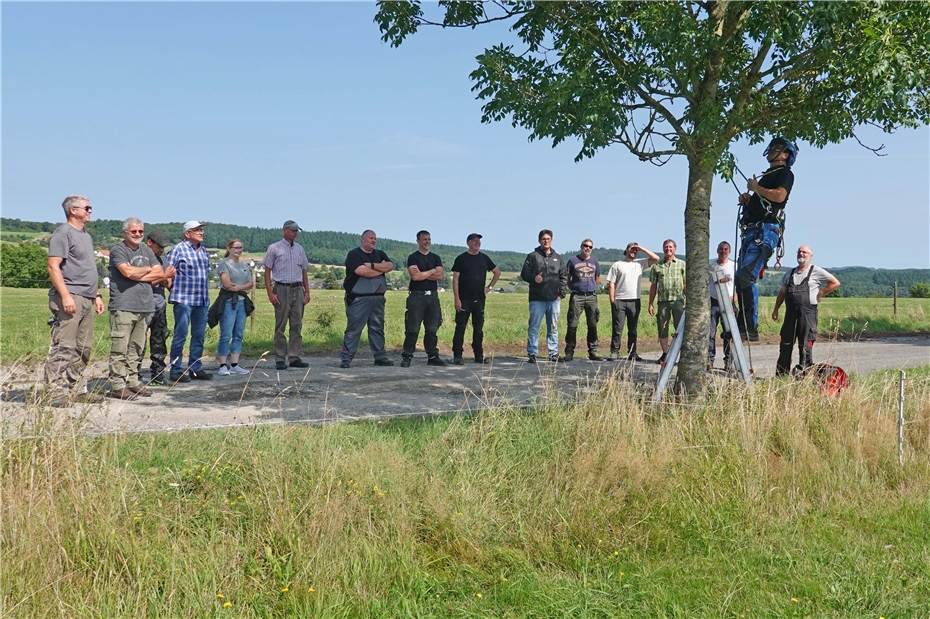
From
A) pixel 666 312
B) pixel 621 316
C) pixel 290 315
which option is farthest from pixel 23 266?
pixel 666 312

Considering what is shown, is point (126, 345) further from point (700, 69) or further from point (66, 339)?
point (700, 69)

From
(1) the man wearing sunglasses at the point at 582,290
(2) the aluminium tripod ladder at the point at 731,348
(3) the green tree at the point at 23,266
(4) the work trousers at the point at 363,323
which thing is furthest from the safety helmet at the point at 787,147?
(3) the green tree at the point at 23,266

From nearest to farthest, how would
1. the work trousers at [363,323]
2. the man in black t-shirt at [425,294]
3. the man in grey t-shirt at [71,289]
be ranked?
the man in grey t-shirt at [71,289] → the work trousers at [363,323] → the man in black t-shirt at [425,294]

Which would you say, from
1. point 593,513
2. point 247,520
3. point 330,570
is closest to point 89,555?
point 247,520

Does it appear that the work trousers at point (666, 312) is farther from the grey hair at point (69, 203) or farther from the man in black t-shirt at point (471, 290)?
the grey hair at point (69, 203)

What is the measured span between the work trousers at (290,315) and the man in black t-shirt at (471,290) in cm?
261

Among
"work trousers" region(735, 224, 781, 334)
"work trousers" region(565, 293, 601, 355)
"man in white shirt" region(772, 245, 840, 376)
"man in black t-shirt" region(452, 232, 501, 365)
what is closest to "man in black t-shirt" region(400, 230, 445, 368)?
"man in black t-shirt" region(452, 232, 501, 365)

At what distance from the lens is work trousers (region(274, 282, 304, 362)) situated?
41.1 ft

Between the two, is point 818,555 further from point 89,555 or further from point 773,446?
point 89,555

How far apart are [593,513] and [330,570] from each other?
6.36 feet

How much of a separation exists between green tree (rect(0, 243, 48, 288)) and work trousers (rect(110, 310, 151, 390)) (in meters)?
58.1

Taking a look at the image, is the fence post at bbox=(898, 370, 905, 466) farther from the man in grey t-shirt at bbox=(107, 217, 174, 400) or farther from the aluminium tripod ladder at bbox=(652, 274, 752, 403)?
the man in grey t-shirt at bbox=(107, 217, 174, 400)

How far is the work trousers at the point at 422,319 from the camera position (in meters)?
13.3

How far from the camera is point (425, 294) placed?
1361cm
